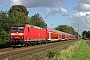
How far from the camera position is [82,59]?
65.2ft

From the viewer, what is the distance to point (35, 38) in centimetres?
4019

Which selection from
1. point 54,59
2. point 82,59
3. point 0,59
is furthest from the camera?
point 82,59

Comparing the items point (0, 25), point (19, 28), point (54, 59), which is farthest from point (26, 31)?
point (54, 59)

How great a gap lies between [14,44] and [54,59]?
18.4m

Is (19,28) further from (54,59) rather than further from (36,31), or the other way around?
(54,59)

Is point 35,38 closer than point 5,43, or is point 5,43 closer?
point 5,43

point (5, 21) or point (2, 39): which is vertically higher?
point (5, 21)

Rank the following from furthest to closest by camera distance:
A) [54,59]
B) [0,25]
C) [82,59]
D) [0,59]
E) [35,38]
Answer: [0,25], [35,38], [82,59], [0,59], [54,59]

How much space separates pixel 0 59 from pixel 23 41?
50.7 feet

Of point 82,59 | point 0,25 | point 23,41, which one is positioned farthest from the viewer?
point 0,25

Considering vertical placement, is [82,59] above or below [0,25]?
below

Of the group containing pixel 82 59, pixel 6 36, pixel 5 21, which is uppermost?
pixel 5 21

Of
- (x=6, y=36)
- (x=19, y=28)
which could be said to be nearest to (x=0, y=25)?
(x=6, y=36)

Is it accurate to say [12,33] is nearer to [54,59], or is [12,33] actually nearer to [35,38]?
[35,38]
